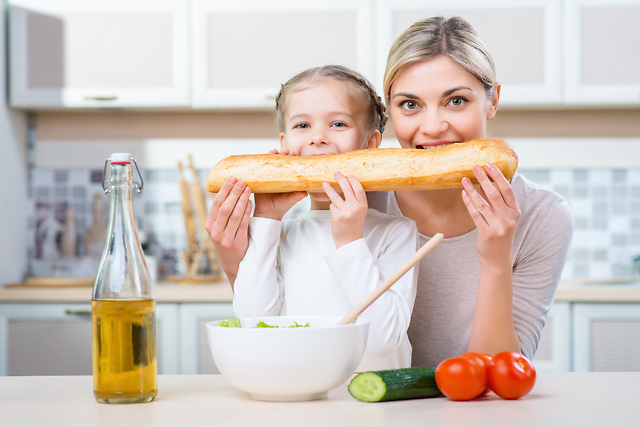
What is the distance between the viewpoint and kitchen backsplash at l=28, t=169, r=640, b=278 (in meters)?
2.99

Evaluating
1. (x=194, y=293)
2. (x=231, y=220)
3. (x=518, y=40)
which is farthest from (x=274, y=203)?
(x=518, y=40)

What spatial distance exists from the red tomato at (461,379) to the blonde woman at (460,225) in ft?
1.12

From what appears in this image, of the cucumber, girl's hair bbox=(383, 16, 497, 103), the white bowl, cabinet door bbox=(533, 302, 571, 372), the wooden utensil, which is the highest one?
girl's hair bbox=(383, 16, 497, 103)

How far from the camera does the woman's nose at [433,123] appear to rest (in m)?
1.23

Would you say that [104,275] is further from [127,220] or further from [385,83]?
[385,83]

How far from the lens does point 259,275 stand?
1.13 metres

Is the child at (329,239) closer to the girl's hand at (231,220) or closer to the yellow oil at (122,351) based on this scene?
the girl's hand at (231,220)

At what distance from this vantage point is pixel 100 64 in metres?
2.80

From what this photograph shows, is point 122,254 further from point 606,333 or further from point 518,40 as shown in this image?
point 518,40

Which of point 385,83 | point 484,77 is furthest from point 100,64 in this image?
point 484,77

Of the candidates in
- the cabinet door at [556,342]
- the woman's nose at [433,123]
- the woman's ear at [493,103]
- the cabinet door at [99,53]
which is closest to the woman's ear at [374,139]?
the woman's nose at [433,123]

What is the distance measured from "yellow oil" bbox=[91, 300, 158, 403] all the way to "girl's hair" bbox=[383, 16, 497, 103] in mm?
769

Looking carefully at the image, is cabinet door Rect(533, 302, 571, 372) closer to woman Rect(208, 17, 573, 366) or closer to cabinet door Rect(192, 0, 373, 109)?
woman Rect(208, 17, 573, 366)

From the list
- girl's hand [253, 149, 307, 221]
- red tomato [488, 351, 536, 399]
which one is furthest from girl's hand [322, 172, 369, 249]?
red tomato [488, 351, 536, 399]
